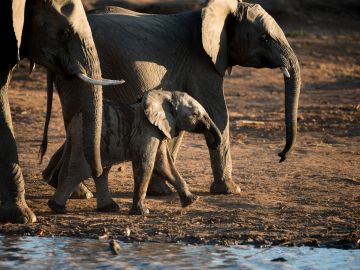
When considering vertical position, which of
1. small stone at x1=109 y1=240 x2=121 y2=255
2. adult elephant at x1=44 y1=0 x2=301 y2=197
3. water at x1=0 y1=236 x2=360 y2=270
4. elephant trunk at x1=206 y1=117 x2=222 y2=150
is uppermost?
adult elephant at x1=44 y1=0 x2=301 y2=197

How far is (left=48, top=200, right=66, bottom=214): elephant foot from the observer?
7.93 m

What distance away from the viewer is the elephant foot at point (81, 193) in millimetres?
8578

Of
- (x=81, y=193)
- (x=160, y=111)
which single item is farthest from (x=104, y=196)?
(x=160, y=111)

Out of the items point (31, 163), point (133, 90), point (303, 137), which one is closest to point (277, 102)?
point (303, 137)

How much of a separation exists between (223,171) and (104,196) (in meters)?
1.36

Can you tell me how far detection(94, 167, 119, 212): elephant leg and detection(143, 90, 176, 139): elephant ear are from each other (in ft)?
1.64

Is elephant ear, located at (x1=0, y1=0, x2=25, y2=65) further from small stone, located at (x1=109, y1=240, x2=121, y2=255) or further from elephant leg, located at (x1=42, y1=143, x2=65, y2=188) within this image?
elephant leg, located at (x1=42, y1=143, x2=65, y2=188)

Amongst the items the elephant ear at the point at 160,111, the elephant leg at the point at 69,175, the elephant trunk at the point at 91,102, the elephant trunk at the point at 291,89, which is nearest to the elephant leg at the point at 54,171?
the elephant leg at the point at 69,175

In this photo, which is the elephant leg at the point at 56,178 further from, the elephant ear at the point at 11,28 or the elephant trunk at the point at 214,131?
the elephant ear at the point at 11,28

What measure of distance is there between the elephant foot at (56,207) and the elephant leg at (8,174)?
0.31 meters

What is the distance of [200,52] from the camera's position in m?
9.03

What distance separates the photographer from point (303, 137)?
475 inches

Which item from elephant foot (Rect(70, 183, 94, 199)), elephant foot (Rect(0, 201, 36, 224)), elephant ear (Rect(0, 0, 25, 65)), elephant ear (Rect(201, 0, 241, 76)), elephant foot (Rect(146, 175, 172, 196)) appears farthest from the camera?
elephant ear (Rect(201, 0, 241, 76))

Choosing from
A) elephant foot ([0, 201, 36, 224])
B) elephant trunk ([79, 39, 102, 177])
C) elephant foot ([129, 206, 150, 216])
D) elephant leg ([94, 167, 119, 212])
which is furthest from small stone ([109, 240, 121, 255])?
elephant leg ([94, 167, 119, 212])
